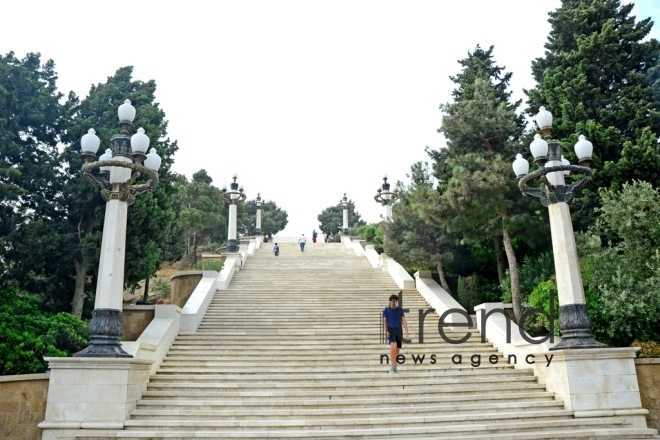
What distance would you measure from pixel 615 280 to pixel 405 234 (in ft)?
25.0

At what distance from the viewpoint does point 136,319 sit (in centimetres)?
1248

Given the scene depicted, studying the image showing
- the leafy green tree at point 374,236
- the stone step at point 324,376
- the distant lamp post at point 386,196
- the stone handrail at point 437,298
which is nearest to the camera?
the stone step at point 324,376

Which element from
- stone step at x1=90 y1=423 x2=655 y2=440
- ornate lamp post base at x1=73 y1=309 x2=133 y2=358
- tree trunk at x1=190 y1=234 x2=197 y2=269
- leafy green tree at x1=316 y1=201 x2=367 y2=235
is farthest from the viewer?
leafy green tree at x1=316 y1=201 x2=367 y2=235

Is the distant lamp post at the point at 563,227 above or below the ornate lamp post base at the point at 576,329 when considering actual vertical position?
above

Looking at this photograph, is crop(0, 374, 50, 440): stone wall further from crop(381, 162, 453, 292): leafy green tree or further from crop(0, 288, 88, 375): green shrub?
crop(381, 162, 453, 292): leafy green tree

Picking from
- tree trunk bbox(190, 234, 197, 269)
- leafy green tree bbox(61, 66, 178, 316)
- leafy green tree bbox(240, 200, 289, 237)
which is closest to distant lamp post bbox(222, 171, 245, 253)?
leafy green tree bbox(61, 66, 178, 316)

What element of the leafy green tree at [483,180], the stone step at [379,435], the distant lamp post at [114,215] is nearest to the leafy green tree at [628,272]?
the leafy green tree at [483,180]

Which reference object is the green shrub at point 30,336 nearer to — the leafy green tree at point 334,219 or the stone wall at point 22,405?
the stone wall at point 22,405

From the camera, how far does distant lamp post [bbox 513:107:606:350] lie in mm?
8555

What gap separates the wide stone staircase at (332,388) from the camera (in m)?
7.66

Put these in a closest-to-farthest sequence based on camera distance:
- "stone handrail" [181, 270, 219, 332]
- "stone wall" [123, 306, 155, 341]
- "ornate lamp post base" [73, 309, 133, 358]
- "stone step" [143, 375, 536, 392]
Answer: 1. "ornate lamp post base" [73, 309, 133, 358]
2. "stone step" [143, 375, 536, 392]
3. "stone wall" [123, 306, 155, 341]
4. "stone handrail" [181, 270, 219, 332]

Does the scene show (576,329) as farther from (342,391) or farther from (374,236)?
(374,236)

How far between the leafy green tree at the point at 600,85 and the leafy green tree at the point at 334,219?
45744mm

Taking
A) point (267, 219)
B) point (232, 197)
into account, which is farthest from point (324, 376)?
point (267, 219)
